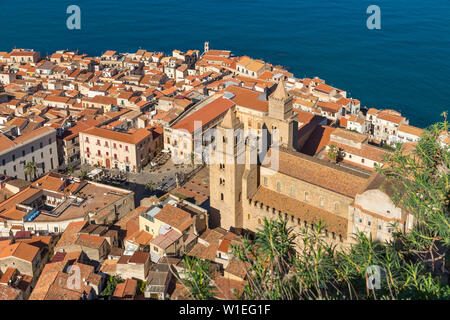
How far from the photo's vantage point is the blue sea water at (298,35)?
331ft

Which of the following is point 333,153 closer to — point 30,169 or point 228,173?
point 228,173

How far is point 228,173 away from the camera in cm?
3938

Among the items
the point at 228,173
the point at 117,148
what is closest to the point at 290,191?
the point at 228,173

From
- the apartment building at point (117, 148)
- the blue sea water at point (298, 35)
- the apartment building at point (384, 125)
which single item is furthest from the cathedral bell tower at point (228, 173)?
the blue sea water at point (298, 35)

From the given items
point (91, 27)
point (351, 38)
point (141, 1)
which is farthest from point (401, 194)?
point (141, 1)

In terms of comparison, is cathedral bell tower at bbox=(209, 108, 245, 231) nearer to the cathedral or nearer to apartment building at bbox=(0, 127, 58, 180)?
the cathedral

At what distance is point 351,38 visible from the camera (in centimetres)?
13150

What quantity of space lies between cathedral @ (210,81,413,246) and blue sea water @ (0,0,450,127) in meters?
50.6

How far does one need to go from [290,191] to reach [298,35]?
101716 mm

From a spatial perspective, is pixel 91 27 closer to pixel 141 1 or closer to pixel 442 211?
pixel 141 1

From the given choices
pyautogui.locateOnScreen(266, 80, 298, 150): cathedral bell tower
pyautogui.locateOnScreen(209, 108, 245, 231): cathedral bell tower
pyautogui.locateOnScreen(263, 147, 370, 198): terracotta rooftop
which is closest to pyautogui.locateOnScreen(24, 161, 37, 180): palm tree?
pyautogui.locateOnScreen(209, 108, 245, 231): cathedral bell tower

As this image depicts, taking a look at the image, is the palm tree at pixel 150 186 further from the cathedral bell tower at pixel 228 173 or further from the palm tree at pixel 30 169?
the cathedral bell tower at pixel 228 173
